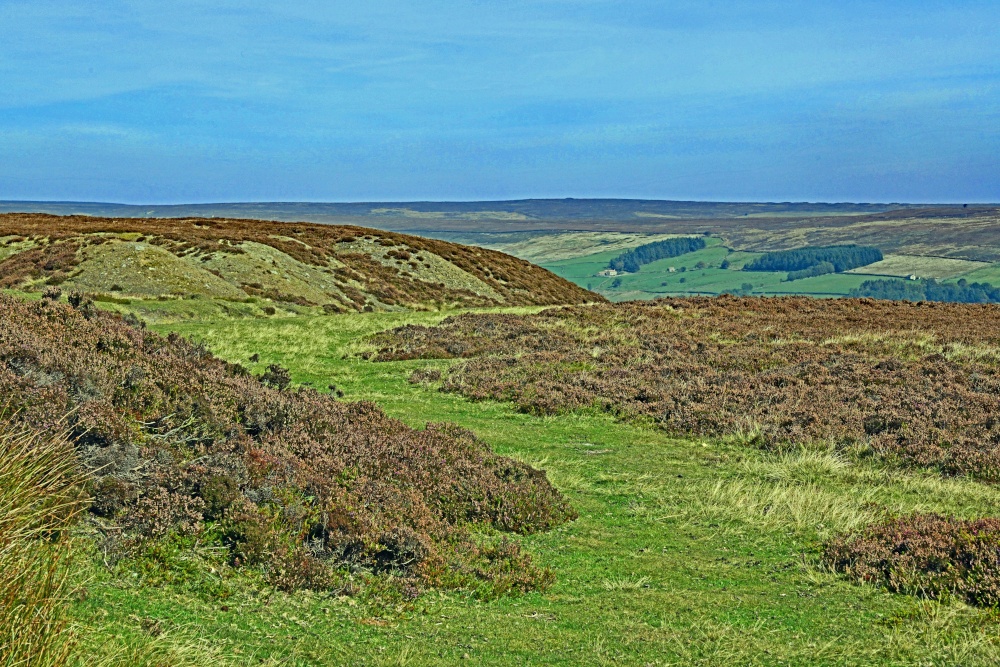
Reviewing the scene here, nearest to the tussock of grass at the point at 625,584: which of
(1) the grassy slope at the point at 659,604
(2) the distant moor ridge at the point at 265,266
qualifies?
(1) the grassy slope at the point at 659,604

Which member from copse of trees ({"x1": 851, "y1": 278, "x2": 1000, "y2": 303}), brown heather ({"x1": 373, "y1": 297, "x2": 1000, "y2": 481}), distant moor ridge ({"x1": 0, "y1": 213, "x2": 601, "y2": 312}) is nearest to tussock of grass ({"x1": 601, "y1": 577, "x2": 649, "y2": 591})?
brown heather ({"x1": 373, "y1": 297, "x2": 1000, "y2": 481})

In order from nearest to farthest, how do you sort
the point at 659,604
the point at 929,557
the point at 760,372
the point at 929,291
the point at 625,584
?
the point at 659,604 → the point at 625,584 → the point at 929,557 → the point at 760,372 → the point at 929,291

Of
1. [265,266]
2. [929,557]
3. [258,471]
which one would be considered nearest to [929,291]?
[265,266]

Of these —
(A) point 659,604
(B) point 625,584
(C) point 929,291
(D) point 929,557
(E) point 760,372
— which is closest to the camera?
(A) point 659,604

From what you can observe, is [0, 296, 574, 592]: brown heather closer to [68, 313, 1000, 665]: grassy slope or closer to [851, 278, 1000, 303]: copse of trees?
[68, 313, 1000, 665]: grassy slope

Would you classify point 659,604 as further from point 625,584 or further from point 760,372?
point 760,372

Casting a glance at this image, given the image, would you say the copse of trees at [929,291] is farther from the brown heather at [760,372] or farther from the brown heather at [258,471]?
the brown heather at [258,471]

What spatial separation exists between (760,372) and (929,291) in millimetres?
166881

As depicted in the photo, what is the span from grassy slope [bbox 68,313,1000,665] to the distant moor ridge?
3195 centimetres

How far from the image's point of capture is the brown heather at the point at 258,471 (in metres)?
8.13

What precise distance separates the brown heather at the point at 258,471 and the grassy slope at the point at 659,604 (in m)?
0.56

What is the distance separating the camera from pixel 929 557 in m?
9.11

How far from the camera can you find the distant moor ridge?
136 feet

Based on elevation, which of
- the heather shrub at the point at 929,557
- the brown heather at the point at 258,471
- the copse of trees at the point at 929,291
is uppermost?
the brown heather at the point at 258,471
